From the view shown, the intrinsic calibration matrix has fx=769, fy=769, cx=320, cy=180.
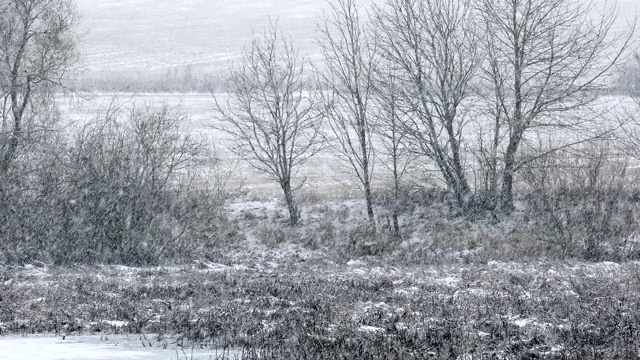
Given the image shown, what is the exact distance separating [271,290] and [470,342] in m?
4.97

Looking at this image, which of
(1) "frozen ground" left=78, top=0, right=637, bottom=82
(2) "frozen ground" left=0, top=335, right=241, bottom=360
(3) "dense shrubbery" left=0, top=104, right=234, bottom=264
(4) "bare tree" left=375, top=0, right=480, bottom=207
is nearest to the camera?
(2) "frozen ground" left=0, top=335, right=241, bottom=360

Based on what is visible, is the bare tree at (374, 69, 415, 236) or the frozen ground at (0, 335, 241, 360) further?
the bare tree at (374, 69, 415, 236)

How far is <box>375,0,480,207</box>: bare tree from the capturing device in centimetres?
2895

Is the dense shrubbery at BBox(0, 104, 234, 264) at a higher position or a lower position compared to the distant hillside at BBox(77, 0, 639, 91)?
lower

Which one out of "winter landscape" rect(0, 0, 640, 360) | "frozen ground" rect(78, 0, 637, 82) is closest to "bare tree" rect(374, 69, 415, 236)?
"winter landscape" rect(0, 0, 640, 360)

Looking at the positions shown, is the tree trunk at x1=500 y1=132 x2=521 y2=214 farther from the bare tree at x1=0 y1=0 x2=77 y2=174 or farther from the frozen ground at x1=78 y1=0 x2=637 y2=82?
the frozen ground at x1=78 y1=0 x2=637 y2=82

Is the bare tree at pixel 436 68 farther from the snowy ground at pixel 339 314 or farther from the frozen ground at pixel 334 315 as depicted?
the frozen ground at pixel 334 315

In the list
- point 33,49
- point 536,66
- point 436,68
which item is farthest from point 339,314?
point 33,49

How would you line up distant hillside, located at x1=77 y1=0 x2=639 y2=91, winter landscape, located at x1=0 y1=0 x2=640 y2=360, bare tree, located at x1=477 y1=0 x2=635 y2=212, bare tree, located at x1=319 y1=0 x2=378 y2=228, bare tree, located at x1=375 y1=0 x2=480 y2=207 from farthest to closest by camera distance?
distant hillside, located at x1=77 y1=0 x2=639 y2=91 < bare tree, located at x1=319 y1=0 x2=378 y2=228 < bare tree, located at x1=375 y1=0 x2=480 y2=207 < bare tree, located at x1=477 y1=0 x2=635 y2=212 < winter landscape, located at x1=0 y1=0 x2=640 y2=360

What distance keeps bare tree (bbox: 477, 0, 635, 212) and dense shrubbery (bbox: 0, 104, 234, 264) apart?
1178 cm

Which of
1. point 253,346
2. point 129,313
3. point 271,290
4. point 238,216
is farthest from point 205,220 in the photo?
point 253,346

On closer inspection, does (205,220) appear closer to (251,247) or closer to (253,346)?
(251,247)

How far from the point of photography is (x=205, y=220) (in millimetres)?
25656

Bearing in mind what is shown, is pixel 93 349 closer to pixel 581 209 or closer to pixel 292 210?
pixel 581 209
